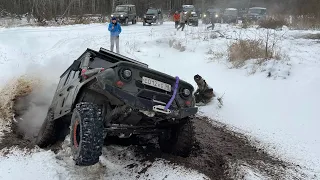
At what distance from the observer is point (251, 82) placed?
1002cm

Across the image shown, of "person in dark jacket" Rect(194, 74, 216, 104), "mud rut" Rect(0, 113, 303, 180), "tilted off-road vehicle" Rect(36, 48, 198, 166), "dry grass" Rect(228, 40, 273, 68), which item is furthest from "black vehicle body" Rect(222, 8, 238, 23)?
"tilted off-road vehicle" Rect(36, 48, 198, 166)

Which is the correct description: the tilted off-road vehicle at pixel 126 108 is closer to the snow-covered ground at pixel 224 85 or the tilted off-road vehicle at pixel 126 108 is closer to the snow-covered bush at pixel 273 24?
the snow-covered ground at pixel 224 85

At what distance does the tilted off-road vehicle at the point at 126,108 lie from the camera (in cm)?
393

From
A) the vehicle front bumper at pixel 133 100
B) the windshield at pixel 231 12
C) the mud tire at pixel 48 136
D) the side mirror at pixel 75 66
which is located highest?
the windshield at pixel 231 12

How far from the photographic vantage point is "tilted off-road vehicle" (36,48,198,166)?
155 inches

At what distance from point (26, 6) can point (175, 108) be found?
3804 centimetres

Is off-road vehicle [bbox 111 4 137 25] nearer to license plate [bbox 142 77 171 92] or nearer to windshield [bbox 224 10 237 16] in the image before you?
windshield [bbox 224 10 237 16]

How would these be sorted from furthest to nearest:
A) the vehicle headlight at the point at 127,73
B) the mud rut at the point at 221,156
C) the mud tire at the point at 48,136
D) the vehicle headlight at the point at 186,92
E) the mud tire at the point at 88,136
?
the mud tire at the point at 48,136
the mud rut at the point at 221,156
the vehicle headlight at the point at 186,92
the vehicle headlight at the point at 127,73
the mud tire at the point at 88,136

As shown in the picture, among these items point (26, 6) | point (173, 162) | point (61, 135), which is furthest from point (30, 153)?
point (26, 6)

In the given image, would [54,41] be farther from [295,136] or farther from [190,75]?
[295,136]

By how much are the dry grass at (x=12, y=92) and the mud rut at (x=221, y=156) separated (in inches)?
37.4

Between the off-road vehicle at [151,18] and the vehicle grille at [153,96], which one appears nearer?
the vehicle grille at [153,96]

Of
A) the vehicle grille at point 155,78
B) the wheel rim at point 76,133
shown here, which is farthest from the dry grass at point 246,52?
the wheel rim at point 76,133

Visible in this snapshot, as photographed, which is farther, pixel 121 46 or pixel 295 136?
pixel 121 46
